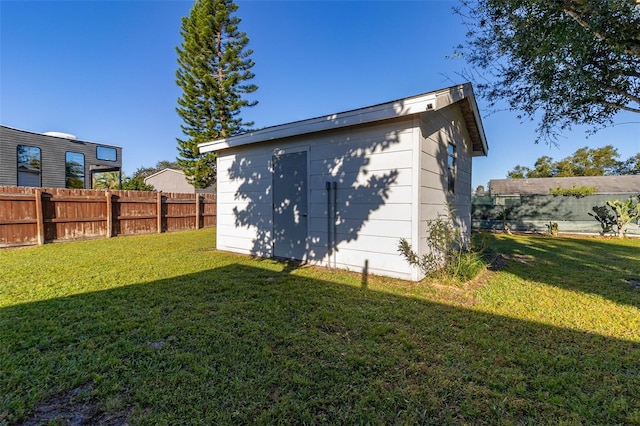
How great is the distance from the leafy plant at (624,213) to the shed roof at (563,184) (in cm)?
978

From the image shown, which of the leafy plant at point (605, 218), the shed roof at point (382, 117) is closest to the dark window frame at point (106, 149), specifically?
the shed roof at point (382, 117)

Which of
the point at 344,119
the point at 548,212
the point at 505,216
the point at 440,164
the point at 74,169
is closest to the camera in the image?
the point at 344,119

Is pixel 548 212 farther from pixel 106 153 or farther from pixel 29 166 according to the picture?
pixel 29 166

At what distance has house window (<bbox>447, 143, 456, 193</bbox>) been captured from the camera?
A: 5.89m

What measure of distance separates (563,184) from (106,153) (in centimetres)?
3197

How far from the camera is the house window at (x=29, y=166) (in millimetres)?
12573

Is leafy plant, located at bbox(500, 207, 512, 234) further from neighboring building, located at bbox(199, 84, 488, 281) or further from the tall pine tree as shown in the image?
the tall pine tree

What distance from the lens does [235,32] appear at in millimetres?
15523

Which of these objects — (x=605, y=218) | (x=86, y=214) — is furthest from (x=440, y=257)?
(x=605, y=218)

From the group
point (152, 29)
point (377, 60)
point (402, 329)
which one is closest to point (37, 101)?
point (152, 29)

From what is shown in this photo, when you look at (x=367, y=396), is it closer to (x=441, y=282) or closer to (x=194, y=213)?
(x=441, y=282)

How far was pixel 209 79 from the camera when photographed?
1531cm

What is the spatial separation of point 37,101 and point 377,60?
584 inches

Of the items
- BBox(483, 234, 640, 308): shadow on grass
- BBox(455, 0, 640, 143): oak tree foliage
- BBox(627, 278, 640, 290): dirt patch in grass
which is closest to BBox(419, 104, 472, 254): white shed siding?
BBox(455, 0, 640, 143): oak tree foliage
